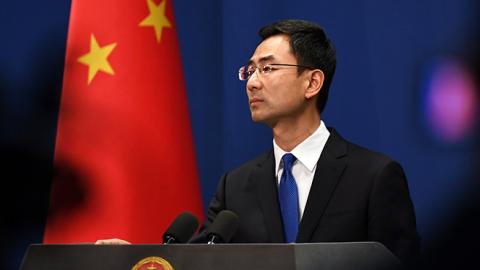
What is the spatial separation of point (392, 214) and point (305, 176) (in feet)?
0.87

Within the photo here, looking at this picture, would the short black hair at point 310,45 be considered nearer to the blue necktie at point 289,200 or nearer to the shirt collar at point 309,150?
the shirt collar at point 309,150

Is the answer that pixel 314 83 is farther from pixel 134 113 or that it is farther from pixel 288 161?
pixel 134 113

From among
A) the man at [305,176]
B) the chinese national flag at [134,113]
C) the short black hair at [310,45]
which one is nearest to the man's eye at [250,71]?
the man at [305,176]

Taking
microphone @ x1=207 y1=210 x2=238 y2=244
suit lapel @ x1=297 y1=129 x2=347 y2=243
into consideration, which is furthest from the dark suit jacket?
microphone @ x1=207 y1=210 x2=238 y2=244

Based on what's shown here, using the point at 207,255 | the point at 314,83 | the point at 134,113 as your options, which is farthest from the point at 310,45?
the point at 207,255

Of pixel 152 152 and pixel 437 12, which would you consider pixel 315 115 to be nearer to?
pixel 152 152

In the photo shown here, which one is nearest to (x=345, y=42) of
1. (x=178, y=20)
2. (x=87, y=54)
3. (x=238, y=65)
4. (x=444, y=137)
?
(x=238, y=65)

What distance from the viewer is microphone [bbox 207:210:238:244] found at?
108 centimetres

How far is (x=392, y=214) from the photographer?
1.46 metres

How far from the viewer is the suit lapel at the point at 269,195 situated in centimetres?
151

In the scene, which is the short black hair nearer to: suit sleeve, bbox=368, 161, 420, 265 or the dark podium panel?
suit sleeve, bbox=368, 161, 420, 265

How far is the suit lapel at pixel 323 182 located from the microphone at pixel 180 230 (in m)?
0.40

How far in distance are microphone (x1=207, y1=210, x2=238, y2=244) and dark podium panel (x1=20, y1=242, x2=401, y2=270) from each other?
0.69 ft

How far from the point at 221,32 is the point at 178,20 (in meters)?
0.23
